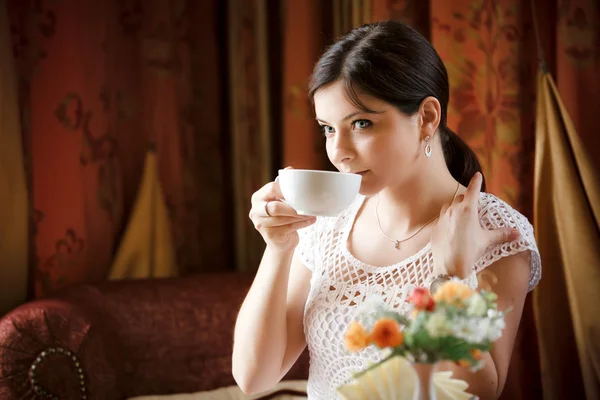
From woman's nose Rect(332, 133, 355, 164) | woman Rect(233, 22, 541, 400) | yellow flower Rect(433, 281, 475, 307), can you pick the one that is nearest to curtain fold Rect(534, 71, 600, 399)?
woman Rect(233, 22, 541, 400)

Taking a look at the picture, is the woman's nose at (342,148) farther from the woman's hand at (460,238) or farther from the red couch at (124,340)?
the red couch at (124,340)

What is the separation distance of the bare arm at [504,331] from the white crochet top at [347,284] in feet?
0.07

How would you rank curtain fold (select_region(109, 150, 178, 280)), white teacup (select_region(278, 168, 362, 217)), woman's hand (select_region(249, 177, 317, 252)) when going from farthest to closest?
curtain fold (select_region(109, 150, 178, 280)), woman's hand (select_region(249, 177, 317, 252)), white teacup (select_region(278, 168, 362, 217))

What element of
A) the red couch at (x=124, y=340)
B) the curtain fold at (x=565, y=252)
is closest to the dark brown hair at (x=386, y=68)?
the curtain fold at (x=565, y=252)

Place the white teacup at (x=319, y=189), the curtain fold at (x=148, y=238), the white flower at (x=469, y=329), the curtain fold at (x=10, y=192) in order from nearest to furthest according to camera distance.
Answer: the white flower at (x=469, y=329) → the white teacup at (x=319, y=189) → the curtain fold at (x=10, y=192) → the curtain fold at (x=148, y=238)

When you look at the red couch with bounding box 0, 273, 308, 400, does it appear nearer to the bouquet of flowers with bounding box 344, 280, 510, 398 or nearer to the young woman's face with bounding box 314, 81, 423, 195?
the young woman's face with bounding box 314, 81, 423, 195

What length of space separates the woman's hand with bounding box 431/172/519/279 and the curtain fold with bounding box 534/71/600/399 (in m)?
0.52

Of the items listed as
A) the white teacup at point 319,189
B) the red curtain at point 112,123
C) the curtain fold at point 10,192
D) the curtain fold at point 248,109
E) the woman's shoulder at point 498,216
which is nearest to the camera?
the white teacup at point 319,189

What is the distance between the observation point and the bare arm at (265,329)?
1.26 m

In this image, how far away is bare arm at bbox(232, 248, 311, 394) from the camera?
1264 millimetres

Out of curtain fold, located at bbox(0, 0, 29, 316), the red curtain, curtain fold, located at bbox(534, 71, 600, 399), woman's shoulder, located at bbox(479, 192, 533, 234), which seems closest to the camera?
woman's shoulder, located at bbox(479, 192, 533, 234)

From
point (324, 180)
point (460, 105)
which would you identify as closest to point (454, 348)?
point (324, 180)

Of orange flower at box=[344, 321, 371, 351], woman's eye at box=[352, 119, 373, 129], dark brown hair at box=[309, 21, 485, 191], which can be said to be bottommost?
orange flower at box=[344, 321, 371, 351]

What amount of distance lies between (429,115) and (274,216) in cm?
36
